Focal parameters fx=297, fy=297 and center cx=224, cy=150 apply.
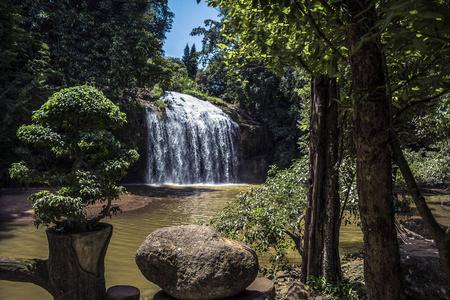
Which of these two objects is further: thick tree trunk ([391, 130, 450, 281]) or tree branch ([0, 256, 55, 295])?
tree branch ([0, 256, 55, 295])

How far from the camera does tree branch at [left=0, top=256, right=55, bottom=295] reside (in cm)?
358

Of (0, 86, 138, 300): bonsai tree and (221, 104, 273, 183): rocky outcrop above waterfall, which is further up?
(221, 104, 273, 183): rocky outcrop above waterfall

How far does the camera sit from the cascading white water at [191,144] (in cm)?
1916

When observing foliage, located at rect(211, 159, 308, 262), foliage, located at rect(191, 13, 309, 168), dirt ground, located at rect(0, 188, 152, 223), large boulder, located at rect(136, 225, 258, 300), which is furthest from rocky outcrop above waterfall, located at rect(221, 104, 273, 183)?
large boulder, located at rect(136, 225, 258, 300)

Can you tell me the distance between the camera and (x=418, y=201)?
1395 mm

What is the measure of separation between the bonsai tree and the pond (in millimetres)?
1121

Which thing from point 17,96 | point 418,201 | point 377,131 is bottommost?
point 418,201

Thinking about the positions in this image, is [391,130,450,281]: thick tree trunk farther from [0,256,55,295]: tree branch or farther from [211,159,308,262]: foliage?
[0,256,55,295]: tree branch

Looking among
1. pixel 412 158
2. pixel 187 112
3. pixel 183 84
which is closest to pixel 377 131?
pixel 412 158

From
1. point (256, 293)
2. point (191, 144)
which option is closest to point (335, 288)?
point (256, 293)

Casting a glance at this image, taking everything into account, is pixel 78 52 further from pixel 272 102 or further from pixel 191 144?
pixel 272 102

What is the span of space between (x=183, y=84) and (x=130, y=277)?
26.8 m

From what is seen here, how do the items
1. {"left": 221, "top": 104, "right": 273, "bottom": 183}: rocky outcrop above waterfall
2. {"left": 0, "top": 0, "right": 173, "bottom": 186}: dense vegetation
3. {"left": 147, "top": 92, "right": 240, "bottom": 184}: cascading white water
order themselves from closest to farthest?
1. {"left": 0, "top": 0, "right": 173, "bottom": 186}: dense vegetation
2. {"left": 147, "top": 92, "right": 240, "bottom": 184}: cascading white water
3. {"left": 221, "top": 104, "right": 273, "bottom": 183}: rocky outcrop above waterfall

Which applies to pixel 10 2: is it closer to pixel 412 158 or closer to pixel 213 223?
pixel 213 223
